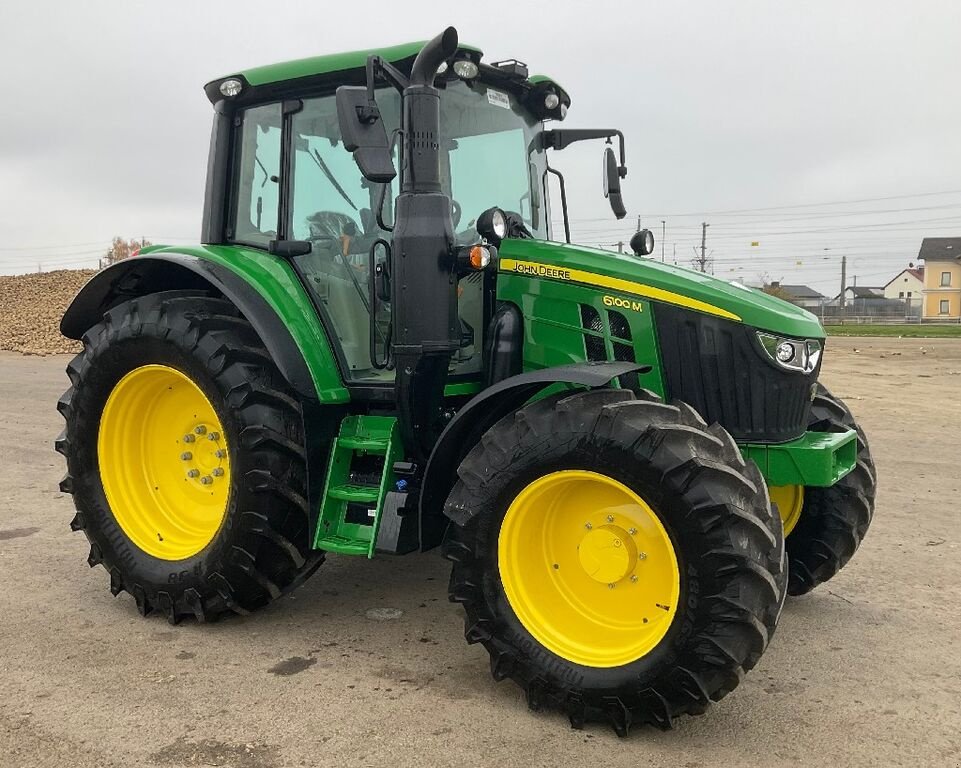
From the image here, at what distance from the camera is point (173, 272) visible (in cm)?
485

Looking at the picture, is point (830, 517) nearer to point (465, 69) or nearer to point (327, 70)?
point (465, 69)

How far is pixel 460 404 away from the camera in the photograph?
4.29 m

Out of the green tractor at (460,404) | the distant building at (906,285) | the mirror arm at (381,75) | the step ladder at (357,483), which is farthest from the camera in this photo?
the distant building at (906,285)

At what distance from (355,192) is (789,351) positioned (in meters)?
2.15

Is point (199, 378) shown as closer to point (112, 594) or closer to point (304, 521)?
point (304, 521)

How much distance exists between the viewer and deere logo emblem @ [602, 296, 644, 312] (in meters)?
3.90

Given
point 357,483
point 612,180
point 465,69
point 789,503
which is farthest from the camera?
point 612,180

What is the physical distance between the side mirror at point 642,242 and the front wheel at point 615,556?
1626 mm

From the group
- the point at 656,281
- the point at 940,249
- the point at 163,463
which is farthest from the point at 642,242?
the point at 940,249

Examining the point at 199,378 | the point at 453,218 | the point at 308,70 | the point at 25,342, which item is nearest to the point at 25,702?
the point at 199,378

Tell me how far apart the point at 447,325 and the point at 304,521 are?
3.73 ft

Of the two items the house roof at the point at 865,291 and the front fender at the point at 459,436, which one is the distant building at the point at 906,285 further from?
the front fender at the point at 459,436

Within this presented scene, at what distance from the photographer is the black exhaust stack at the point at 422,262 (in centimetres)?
380

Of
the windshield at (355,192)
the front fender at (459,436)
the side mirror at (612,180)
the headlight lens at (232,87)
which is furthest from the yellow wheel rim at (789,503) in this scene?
the headlight lens at (232,87)
